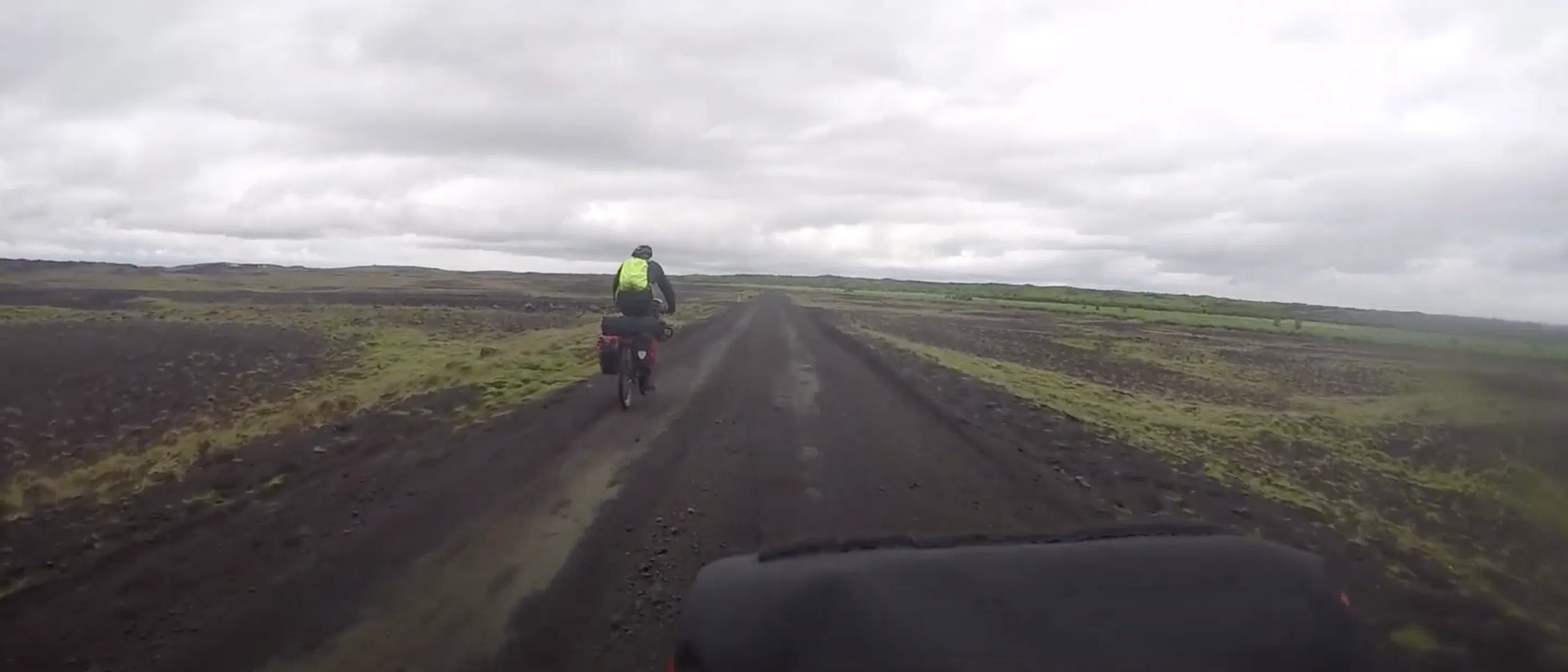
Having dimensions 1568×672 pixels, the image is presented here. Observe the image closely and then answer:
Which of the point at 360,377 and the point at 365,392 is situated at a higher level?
the point at 365,392

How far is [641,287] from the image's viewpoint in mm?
13367

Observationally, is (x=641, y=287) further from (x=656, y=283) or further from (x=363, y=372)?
(x=363, y=372)

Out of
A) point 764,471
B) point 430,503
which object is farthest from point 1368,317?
point 430,503

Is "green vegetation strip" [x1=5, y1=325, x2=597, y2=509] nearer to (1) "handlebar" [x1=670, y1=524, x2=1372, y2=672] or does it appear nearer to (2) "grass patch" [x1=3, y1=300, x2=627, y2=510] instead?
(2) "grass patch" [x1=3, y1=300, x2=627, y2=510]

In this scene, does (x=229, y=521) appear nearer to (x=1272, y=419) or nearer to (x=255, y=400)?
(x=255, y=400)

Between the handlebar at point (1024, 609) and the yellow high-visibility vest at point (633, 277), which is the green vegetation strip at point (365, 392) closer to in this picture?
the yellow high-visibility vest at point (633, 277)

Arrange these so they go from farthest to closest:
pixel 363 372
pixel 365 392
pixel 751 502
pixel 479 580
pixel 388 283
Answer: pixel 388 283
pixel 363 372
pixel 365 392
pixel 751 502
pixel 479 580

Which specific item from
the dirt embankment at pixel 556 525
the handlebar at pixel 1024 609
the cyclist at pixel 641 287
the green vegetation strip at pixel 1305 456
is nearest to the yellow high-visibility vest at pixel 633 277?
the cyclist at pixel 641 287

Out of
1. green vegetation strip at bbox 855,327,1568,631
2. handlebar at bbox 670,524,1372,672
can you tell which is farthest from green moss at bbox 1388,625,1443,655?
handlebar at bbox 670,524,1372,672

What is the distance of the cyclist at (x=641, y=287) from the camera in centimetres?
1335

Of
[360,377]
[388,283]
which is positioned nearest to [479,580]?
[360,377]

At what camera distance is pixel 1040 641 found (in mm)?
2391

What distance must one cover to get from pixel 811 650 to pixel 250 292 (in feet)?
223

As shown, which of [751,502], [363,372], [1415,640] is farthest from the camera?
[363,372]
